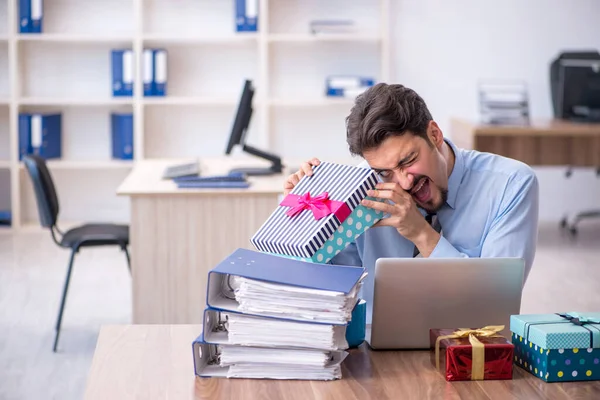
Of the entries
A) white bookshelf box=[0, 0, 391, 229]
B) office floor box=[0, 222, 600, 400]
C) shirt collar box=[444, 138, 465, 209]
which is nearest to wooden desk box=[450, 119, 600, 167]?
office floor box=[0, 222, 600, 400]

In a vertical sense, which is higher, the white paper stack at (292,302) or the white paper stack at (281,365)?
the white paper stack at (292,302)

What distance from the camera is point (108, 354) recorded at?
173 centimetres

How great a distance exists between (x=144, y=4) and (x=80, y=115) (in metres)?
0.89

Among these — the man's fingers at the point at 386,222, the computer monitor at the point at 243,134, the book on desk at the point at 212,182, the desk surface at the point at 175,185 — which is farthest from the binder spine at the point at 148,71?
the man's fingers at the point at 386,222

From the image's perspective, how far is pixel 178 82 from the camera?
Answer: 6133 millimetres

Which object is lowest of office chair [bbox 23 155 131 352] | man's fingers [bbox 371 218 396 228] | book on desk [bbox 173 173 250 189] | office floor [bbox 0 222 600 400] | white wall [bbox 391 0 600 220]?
office floor [bbox 0 222 600 400]

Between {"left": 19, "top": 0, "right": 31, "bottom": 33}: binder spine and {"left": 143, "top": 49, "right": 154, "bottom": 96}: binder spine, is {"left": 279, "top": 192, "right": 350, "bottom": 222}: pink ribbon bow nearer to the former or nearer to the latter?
{"left": 143, "top": 49, "right": 154, "bottom": 96}: binder spine

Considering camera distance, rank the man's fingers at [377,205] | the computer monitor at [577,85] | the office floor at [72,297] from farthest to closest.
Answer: the computer monitor at [577,85] → the office floor at [72,297] → the man's fingers at [377,205]

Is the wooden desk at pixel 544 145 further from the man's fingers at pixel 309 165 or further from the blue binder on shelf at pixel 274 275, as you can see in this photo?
the blue binder on shelf at pixel 274 275

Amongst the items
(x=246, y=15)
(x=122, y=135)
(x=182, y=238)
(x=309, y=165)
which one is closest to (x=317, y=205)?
(x=309, y=165)

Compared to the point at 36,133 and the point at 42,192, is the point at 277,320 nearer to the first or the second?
the point at 42,192

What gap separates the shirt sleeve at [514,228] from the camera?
6.74ft

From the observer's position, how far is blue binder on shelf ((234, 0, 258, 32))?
580cm

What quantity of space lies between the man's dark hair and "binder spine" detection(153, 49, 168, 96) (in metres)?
3.95
